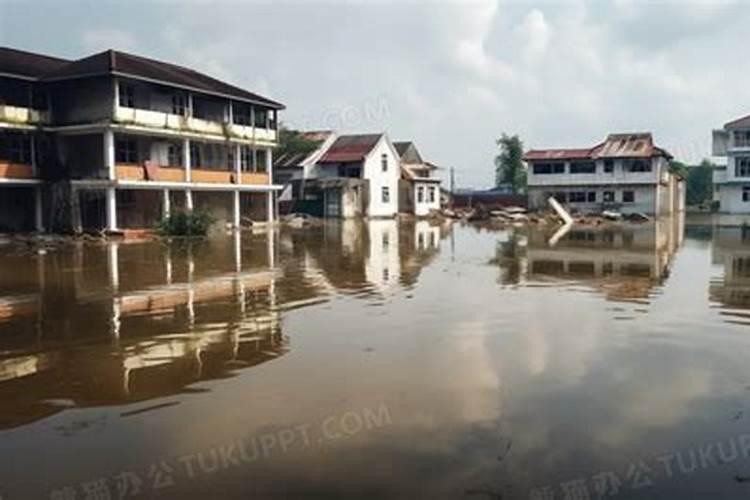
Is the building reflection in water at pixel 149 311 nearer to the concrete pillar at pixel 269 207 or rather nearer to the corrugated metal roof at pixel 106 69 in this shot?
the corrugated metal roof at pixel 106 69

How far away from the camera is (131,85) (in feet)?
104

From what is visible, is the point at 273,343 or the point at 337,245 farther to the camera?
the point at 337,245

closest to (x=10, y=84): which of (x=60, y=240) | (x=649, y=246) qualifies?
(x=60, y=240)

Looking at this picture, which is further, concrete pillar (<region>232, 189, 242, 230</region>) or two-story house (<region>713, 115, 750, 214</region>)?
two-story house (<region>713, 115, 750, 214</region>)

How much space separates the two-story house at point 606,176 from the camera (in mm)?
55156

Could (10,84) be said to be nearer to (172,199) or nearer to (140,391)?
(172,199)

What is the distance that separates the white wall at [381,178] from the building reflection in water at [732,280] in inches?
1080

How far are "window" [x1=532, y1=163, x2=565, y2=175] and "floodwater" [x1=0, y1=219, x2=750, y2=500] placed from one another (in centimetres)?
4397

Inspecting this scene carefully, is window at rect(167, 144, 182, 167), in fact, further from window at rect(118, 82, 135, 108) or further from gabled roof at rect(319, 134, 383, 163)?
gabled roof at rect(319, 134, 383, 163)

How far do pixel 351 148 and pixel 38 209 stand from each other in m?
26.8

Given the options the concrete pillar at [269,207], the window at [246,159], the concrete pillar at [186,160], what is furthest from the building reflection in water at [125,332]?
the concrete pillar at [269,207]

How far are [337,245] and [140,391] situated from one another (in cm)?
1972

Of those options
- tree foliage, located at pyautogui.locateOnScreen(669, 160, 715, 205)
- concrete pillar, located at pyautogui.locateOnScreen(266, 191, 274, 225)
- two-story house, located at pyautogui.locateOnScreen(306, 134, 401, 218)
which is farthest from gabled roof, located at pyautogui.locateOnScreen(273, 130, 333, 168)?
tree foliage, located at pyautogui.locateOnScreen(669, 160, 715, 205)

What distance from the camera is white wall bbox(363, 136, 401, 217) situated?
5256 centimetres
